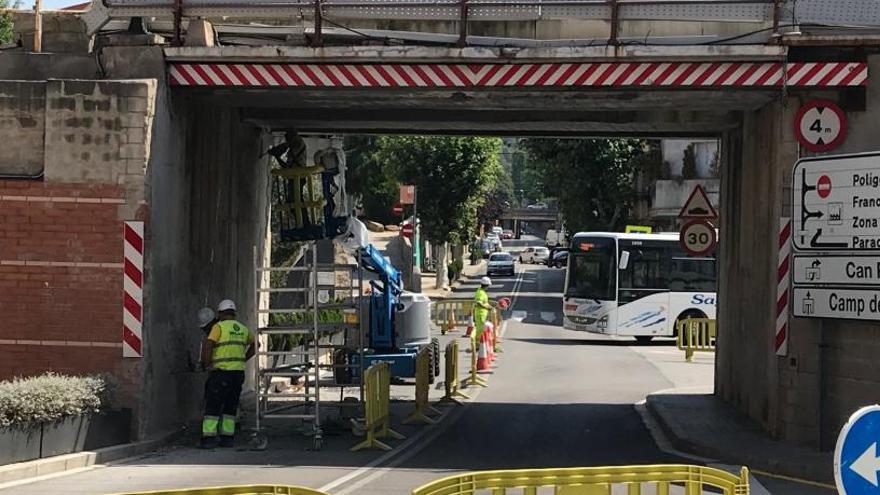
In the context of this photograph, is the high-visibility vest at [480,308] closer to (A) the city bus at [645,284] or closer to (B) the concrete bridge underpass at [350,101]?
(B) the concrete bridge underpass at [350,101]

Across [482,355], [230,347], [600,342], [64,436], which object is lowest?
[600,342]

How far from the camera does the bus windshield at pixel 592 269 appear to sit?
33.6 metres

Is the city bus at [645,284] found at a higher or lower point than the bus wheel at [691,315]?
higher

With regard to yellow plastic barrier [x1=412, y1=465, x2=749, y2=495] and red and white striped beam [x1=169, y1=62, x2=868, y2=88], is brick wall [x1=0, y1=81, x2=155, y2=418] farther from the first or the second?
yellow plastic barrier [x1=412, y1=465, x2=749, y2=495]

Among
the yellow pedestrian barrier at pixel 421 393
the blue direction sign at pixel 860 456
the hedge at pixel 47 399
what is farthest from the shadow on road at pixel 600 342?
the blue direction sign at pixel 860 456

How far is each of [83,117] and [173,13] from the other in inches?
66.7

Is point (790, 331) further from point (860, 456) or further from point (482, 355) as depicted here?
point (482, 355)

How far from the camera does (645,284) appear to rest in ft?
110

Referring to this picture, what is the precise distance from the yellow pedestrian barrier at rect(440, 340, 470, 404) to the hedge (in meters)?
7.37

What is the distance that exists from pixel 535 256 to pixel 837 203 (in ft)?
296

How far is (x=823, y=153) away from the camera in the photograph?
13672mm

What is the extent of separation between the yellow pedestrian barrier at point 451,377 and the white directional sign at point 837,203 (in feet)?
24.6

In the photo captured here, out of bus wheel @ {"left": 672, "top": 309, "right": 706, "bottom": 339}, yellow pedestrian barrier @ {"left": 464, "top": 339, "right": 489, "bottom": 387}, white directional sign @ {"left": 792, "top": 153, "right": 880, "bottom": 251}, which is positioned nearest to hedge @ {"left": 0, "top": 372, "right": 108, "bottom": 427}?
white directional sign @ {"left": 792, "top": 153, "right": 880, "bottom": 251}

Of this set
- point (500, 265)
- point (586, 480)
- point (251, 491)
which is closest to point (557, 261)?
point (500, 265)
